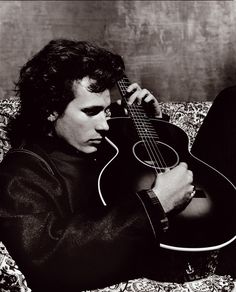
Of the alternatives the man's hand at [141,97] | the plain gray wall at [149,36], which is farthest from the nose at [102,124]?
the plain gray wall at [149,36]

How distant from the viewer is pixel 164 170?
1336mm

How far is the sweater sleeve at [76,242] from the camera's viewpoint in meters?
1.05

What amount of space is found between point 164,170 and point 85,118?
38 centimetres

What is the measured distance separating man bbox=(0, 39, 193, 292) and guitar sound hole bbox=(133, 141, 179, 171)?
165 millimetres

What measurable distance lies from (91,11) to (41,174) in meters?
1.34

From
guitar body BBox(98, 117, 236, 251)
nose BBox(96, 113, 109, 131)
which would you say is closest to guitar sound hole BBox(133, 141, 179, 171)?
guitar body BBox(98, 117, 236, 251)

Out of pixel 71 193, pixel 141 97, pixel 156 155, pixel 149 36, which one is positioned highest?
pixel 149 36

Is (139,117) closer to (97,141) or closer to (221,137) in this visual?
(97,141)

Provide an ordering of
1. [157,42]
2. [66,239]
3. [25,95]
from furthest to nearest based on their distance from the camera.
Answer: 1. [157,42]
2. [25,95]
3. [66,239]

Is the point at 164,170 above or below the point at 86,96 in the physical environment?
below

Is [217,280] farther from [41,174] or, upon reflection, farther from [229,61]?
[229,61]

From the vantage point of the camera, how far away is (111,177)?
1315mm

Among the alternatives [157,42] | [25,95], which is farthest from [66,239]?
[157,42]

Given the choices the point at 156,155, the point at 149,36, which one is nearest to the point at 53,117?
A: the point at 156,155
